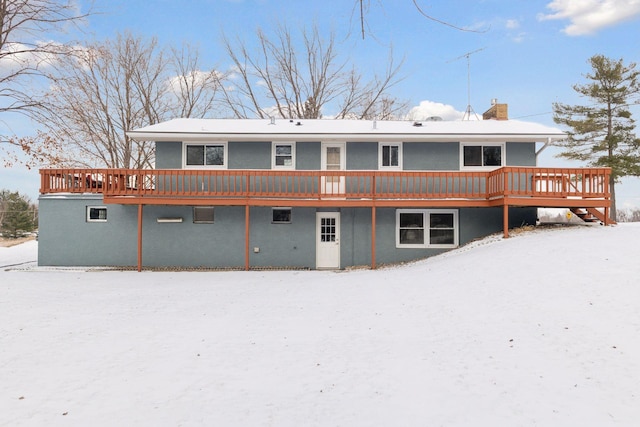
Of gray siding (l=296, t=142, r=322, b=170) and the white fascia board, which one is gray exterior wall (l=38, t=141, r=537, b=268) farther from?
the white fascia board

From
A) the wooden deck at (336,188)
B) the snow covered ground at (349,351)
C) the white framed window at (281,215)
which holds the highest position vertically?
the wooden deck at (336,188)

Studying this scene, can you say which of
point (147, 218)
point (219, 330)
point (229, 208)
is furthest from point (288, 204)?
point (219, 330)

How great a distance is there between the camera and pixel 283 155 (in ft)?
52.8

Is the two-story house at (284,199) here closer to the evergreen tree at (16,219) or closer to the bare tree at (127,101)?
the bare tree at (127,101)

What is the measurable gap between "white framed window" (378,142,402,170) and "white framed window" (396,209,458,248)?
2.17m

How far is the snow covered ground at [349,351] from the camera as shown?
401 cm

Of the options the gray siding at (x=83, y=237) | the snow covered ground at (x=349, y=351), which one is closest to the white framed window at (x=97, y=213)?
the gray siding at (x=83, y=237)

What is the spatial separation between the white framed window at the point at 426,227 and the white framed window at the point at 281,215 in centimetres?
482

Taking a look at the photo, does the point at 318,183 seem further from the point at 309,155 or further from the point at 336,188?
the point at 309,155

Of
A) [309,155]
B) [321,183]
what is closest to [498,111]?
[309,155]

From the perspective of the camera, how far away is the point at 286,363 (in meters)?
5.24

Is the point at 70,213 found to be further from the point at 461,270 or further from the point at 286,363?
the point at 461,270

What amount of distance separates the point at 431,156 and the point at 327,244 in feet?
20.4

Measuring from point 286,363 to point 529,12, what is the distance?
871cm
